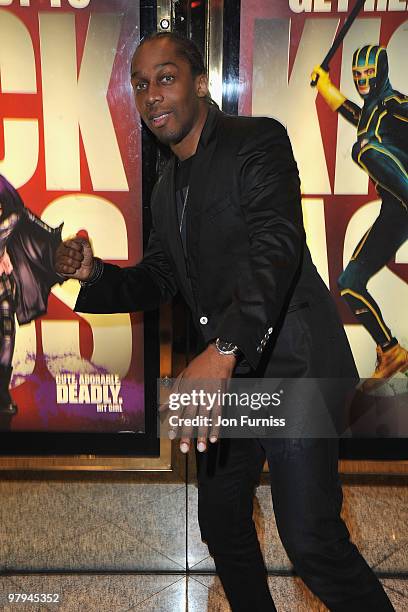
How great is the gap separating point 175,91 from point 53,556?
1.28 m

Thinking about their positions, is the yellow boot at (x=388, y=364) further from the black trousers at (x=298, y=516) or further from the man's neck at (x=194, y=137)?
the man's neck at (x=194, y=137)

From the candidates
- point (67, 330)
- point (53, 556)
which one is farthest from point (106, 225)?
point (53, 556)

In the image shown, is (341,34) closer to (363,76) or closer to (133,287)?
(363,76)

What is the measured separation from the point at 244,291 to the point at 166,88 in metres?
0.44

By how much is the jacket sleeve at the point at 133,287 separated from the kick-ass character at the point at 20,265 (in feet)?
1.35

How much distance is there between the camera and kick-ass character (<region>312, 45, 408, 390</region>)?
156cm

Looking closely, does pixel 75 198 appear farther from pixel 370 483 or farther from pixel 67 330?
pixel 370 483

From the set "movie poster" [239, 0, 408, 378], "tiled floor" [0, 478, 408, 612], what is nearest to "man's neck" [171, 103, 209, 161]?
"movie poster" [239, 0, 408, 378]

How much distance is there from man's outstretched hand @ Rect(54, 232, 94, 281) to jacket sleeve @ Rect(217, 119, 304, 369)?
1.13 ft

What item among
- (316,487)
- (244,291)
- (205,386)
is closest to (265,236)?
(244,291)

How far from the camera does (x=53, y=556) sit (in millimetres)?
1750

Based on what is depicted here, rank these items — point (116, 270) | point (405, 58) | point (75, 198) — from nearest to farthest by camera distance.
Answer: point (116, 270), point (405, 58), point (75, 198)

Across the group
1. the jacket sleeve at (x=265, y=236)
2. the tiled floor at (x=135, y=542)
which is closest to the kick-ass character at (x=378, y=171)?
the tiled floor at (x=135, y=542)

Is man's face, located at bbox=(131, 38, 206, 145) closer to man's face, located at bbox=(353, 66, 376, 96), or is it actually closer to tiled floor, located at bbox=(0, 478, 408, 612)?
man's face, located at bbox=(353, 66, 376, 96)
